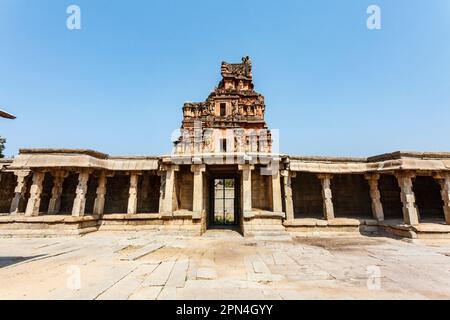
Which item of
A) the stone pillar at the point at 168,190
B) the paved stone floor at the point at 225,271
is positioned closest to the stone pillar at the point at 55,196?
the paved stone floor at the point at 225,271

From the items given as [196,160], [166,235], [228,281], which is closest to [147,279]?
[228,281]

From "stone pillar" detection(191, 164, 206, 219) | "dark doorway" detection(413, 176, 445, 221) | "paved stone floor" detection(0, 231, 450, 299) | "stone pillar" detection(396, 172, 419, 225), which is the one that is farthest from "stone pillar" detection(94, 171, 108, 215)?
"dark doorway" detection(413, 176, 445, 221)

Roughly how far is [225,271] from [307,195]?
10174mm

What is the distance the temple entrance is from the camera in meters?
13.7

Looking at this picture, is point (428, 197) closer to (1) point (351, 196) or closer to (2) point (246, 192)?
(1) point (351, 196)

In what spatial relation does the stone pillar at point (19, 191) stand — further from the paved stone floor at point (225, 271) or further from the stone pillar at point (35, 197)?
the paved stone floor at point (225, 271)

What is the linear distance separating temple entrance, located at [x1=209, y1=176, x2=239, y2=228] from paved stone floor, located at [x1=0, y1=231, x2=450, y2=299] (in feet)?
19.2

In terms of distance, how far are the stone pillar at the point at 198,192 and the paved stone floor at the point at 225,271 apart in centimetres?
222

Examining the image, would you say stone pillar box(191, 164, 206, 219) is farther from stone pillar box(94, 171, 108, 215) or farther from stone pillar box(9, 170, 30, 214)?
stone pillar box(9, 170, 30, 214)

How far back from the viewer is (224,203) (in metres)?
14.7

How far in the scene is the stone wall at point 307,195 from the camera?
43.6ft

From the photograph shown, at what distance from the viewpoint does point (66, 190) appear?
45.4 ft

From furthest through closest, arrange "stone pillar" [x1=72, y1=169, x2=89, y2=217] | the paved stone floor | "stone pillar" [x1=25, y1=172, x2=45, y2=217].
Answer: "stone pillar" [x1=25, y1=172, x2=45, y2=217] → "stone pillar" [x1=72, y1=169, x2=89, y2=217] → the paved stone floor
